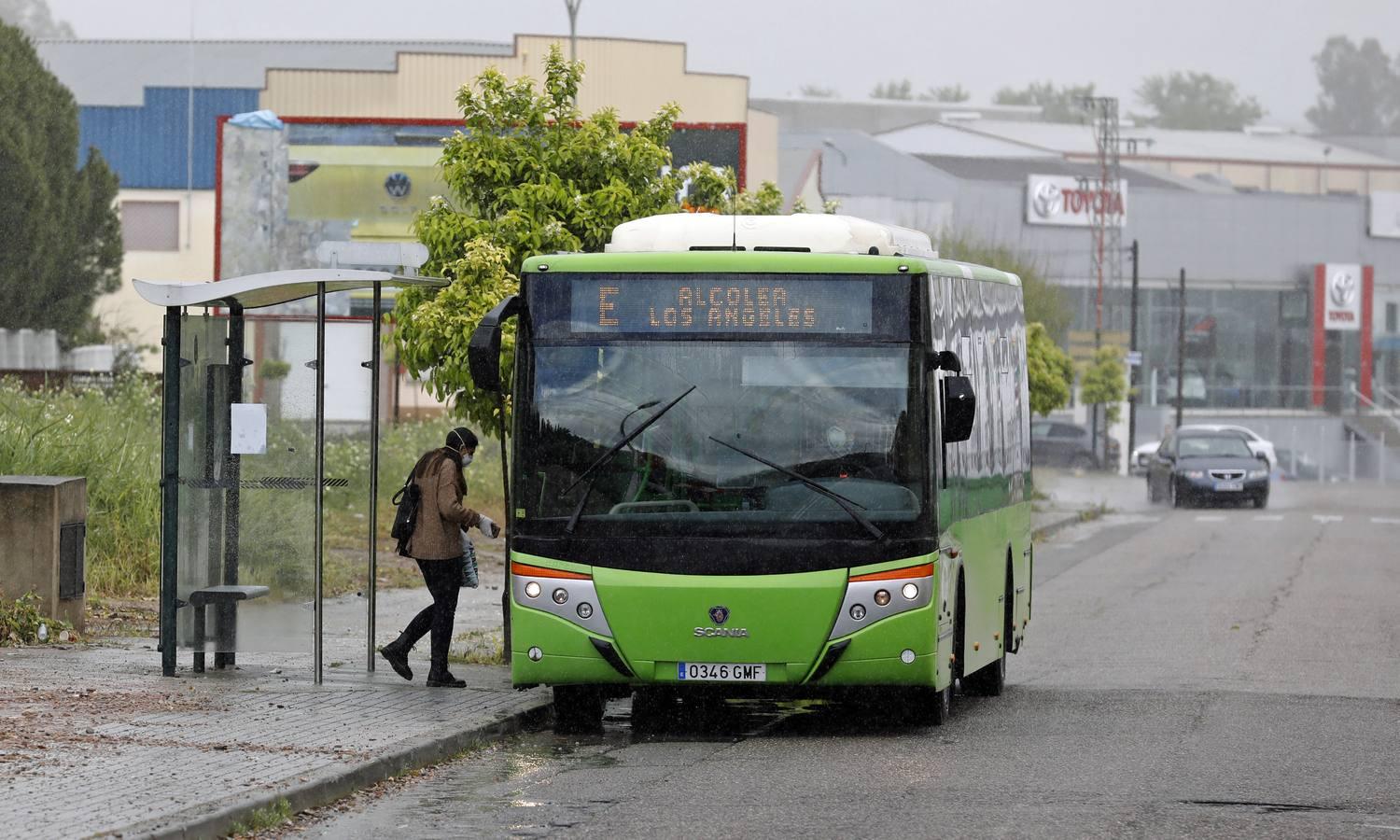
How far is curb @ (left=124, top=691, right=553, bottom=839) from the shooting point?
27.0 feet

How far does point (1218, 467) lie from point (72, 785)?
40061 millimetres

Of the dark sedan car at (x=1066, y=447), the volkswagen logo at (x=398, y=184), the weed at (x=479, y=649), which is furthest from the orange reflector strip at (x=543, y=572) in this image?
the dark sedan car at (x=1066, y=447)

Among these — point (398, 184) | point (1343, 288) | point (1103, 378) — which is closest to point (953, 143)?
point (1343, 288)

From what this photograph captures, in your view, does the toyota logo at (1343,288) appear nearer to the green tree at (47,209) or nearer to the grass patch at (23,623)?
the green tree at (47,209)

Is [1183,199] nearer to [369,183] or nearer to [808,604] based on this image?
[369,183]

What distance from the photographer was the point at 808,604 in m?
11.7

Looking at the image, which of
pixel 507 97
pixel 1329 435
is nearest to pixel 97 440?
pixel 507 97

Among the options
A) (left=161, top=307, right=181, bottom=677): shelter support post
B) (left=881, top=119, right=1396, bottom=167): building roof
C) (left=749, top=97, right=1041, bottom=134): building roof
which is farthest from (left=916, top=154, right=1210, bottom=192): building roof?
(left=161, top=307, right=181, bottom=677): shelter support post

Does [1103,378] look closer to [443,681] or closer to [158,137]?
[158,137]

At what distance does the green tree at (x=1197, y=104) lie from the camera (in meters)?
179

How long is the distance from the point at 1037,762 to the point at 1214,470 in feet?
121

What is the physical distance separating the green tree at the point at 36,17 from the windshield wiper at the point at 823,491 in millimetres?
171797

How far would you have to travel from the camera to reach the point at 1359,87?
636ft

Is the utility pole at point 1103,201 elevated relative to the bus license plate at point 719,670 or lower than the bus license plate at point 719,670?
elevated
